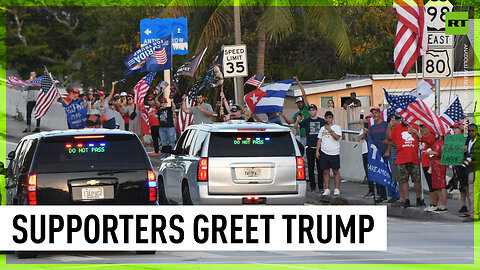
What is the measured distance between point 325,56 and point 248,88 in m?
6.51

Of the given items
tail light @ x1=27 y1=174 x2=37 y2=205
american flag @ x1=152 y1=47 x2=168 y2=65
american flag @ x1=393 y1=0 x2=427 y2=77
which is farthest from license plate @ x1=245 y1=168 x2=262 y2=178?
american flag @ x1=152 y1=47 x2=168 y2=65

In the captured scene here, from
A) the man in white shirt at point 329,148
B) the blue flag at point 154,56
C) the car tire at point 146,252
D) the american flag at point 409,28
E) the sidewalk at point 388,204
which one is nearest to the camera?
the car tire at point 146,252

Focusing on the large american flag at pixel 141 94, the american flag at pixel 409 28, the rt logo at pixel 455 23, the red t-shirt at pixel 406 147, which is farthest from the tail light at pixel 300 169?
the large american flag at pixel 141 94

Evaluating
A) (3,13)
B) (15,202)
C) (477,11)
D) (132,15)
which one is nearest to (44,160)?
(15,202)

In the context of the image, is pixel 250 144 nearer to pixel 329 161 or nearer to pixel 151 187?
pixel 151 187

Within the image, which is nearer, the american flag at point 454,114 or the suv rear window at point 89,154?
the suv rear window at point 89,154

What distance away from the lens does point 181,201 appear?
1839cm

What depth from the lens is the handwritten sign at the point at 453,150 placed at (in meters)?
19.4

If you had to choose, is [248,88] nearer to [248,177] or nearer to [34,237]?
[248,177]

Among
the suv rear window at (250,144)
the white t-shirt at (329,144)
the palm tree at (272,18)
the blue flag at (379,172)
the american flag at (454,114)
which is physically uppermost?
the palm tree at (272,18)

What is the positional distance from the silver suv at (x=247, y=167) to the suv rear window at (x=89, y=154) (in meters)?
2.65

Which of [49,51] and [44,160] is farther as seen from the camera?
[49,51]

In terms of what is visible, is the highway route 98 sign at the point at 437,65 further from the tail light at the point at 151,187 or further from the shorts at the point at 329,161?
the tail light at the point at 151,187

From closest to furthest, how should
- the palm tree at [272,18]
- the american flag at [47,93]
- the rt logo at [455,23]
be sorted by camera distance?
the rt logo at [455,23], the american flag at [47,93], the palm tree at [272,18]
